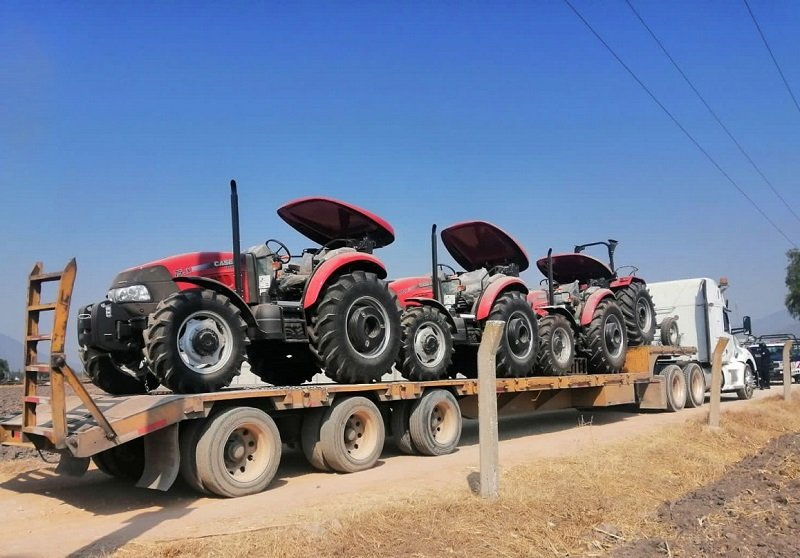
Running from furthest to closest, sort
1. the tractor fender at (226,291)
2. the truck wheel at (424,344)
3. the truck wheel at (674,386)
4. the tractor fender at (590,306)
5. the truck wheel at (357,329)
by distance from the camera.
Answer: the truck wheel at (674,386), the tractor fender at (590,306), the truck wheel at (424,344), the truck wheel at (357,329), the tractor fender at (226,291)

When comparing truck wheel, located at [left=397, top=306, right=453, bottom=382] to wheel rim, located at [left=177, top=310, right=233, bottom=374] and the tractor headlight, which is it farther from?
the tractor headlight

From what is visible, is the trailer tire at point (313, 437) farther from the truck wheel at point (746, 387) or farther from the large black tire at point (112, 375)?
the truck wheel at point (746, 387)

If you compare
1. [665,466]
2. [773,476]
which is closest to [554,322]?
[665,466]

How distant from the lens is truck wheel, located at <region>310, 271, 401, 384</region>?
814 cm

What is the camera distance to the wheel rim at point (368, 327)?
8.38 metres

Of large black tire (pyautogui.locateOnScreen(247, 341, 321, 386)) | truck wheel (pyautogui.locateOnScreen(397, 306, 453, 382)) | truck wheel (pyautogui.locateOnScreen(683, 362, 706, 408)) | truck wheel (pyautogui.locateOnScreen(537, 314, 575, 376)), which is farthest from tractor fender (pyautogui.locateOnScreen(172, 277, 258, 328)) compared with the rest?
truck wheel (pyautogui.locateOnScreen(683, 362, 706, 408))

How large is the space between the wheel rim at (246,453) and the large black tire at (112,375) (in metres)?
2.01

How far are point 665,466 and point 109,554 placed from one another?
20.2ft

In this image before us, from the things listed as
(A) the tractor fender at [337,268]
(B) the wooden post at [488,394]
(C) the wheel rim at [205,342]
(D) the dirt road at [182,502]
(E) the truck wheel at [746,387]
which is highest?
(A) the tractor fender at [337,268]

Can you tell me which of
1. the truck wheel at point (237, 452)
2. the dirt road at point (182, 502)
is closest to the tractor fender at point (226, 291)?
the truck wheel at point (237, 452)

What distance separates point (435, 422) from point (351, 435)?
161cm

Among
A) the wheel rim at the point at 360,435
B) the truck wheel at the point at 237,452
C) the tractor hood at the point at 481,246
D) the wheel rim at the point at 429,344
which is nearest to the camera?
the truck wheel at the point at 237,452

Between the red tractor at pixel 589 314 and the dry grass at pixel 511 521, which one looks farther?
the red tractor at pixel 589 314

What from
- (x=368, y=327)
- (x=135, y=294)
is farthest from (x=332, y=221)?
(x=135, y=294)
